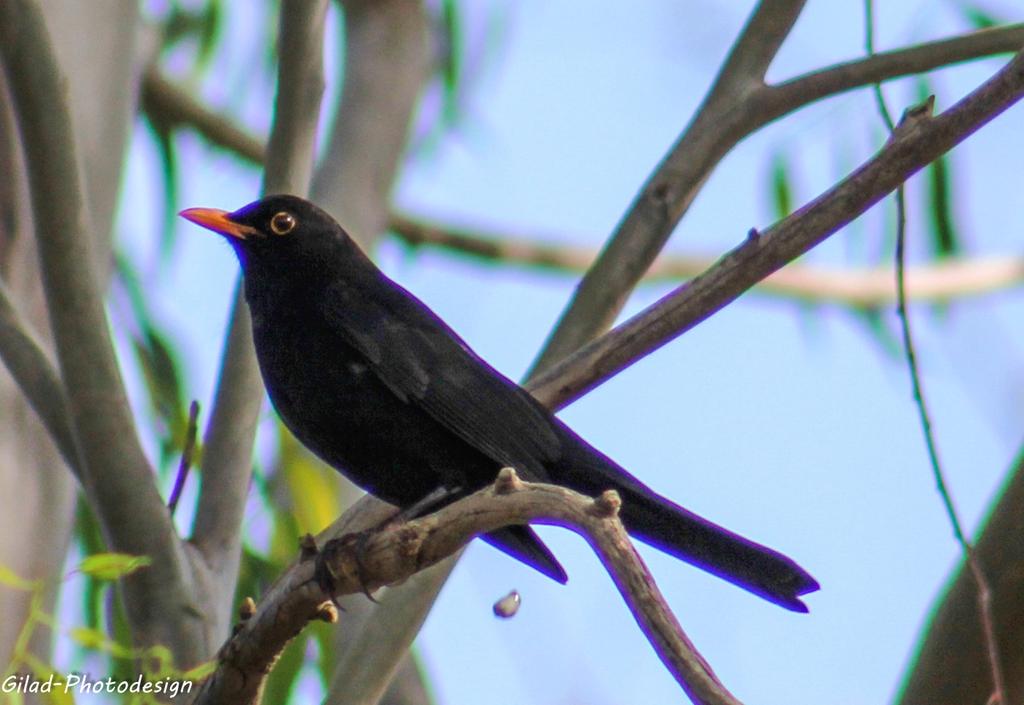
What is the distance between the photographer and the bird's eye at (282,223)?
173 inches

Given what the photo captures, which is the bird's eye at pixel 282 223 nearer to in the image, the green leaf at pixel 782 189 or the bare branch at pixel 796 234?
the bare branch at pixel 796 234

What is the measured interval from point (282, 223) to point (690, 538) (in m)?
1.55

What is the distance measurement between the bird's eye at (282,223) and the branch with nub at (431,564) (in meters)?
1.23

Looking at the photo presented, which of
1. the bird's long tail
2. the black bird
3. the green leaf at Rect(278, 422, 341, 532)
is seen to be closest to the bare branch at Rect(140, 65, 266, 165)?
the green leaf at Rect(278, 422, 341, 532)

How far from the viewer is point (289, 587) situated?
10.1ft

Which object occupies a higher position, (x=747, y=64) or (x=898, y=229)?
(x=747, y=64)

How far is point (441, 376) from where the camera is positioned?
4.10 meters

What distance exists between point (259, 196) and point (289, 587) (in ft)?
5.41

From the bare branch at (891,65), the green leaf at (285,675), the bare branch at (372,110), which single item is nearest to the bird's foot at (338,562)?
the green leaf at (285,675)

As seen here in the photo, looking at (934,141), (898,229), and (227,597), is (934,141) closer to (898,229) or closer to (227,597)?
(898,229)

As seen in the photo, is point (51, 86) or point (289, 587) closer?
point (289, 587)

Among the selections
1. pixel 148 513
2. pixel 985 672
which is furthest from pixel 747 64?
pixel 148 513

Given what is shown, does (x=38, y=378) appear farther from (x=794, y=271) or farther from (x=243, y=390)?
(x=794, y=271)

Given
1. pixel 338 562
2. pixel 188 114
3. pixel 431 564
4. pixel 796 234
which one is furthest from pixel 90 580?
pixel 796 234
